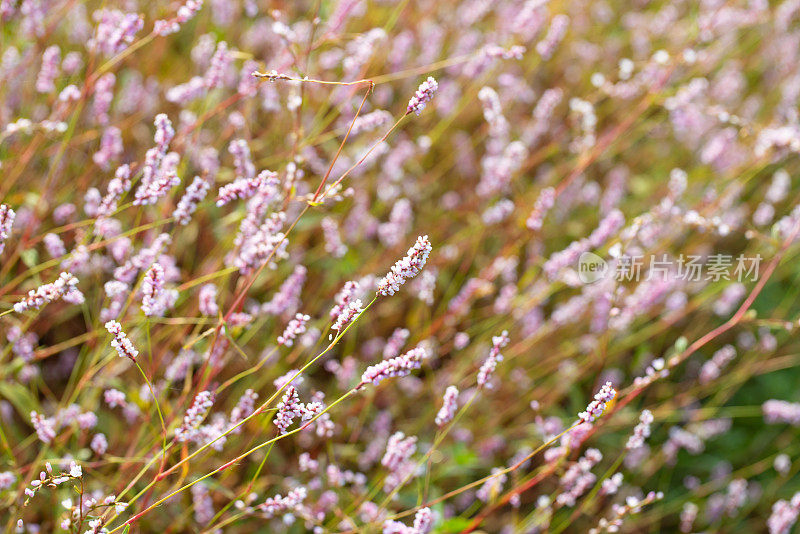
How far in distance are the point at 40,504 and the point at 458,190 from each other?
225 centimetres

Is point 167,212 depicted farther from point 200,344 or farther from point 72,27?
point 72,27

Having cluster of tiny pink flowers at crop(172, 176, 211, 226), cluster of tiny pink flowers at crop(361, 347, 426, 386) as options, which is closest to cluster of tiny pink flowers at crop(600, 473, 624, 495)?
cluster of tiny pink flowers at crop(361, 347, 426, 386)

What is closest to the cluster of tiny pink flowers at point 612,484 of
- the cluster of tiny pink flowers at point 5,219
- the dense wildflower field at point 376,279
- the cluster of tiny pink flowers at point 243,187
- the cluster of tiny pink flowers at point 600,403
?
the dense wildflower field at point 376,279

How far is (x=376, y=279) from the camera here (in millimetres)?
2342

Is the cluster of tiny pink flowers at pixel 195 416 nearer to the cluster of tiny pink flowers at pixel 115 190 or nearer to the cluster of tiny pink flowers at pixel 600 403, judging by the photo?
the cluster of tiny pink flowers at pixel 115 190

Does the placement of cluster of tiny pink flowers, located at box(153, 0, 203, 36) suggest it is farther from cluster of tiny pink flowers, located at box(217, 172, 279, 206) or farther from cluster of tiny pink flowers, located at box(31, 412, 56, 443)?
cluster of tiny pink flowers, located at box(31, 412, 56, 443)

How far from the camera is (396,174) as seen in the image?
274 cm

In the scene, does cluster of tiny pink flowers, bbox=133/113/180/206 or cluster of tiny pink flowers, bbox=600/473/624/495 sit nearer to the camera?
cluster of tiny pink flowers, bbox=133/113/180/206

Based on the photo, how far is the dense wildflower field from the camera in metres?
1.72

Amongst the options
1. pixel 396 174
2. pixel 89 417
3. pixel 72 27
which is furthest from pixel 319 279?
pixel 72 27

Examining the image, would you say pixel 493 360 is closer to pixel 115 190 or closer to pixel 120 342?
pixel 120 342

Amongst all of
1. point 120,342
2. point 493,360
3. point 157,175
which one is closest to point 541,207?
point 493,360

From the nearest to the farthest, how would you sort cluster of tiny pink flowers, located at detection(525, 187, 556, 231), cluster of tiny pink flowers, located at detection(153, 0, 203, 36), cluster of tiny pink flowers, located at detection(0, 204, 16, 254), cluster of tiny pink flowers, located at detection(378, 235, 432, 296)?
cluster of tiny pink flowers, located at detection(378, 235, 432, 296) < cluster of tiny pink flowers, located at detection(0, 204, 16, 254) < cluster of tiny pink flowers, located at detection(153, 0, 203, 36) < cluster of tiny pink flowers, located at detection(525, 187, 556, 231)

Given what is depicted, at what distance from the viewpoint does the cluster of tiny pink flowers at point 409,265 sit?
122cm
